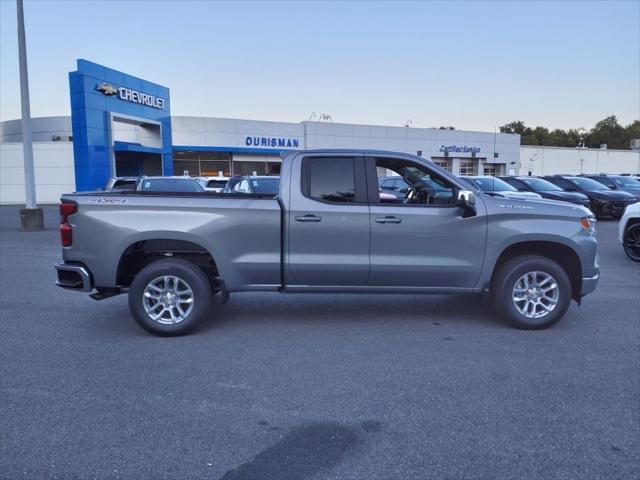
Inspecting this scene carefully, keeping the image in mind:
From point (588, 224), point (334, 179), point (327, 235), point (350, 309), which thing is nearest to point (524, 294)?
point (588, 224)

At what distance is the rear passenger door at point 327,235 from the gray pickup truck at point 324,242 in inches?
0.4

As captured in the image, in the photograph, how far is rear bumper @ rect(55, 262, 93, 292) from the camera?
18.3ft

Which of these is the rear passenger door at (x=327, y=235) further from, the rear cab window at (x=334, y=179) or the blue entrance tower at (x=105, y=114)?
the blue entrance tower at (x=105, y=114)

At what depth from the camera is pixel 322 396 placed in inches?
163

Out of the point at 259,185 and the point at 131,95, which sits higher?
the point at 131,95

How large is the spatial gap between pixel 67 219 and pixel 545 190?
17362 mm

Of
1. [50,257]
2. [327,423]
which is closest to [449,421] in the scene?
[327,423]

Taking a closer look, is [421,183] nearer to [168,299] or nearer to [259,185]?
[168,299]

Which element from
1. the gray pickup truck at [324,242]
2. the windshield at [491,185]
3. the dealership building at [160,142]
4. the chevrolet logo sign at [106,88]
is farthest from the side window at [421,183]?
the chevrolet logo sign at [106,88]

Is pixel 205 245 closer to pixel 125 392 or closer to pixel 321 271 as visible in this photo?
pixel 321 271

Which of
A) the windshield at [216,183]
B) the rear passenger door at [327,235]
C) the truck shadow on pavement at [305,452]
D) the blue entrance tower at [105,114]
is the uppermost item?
the blue entrance tower at [105,114]

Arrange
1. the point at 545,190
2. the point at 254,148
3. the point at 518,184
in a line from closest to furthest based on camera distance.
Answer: the point at 545,190 < the point at 518,184 < the point at 254,148

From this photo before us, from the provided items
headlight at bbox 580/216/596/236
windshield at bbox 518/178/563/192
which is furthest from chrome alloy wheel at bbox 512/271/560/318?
windshield at bbox 518/178/563/192

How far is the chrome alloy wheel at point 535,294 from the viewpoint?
231 inches
